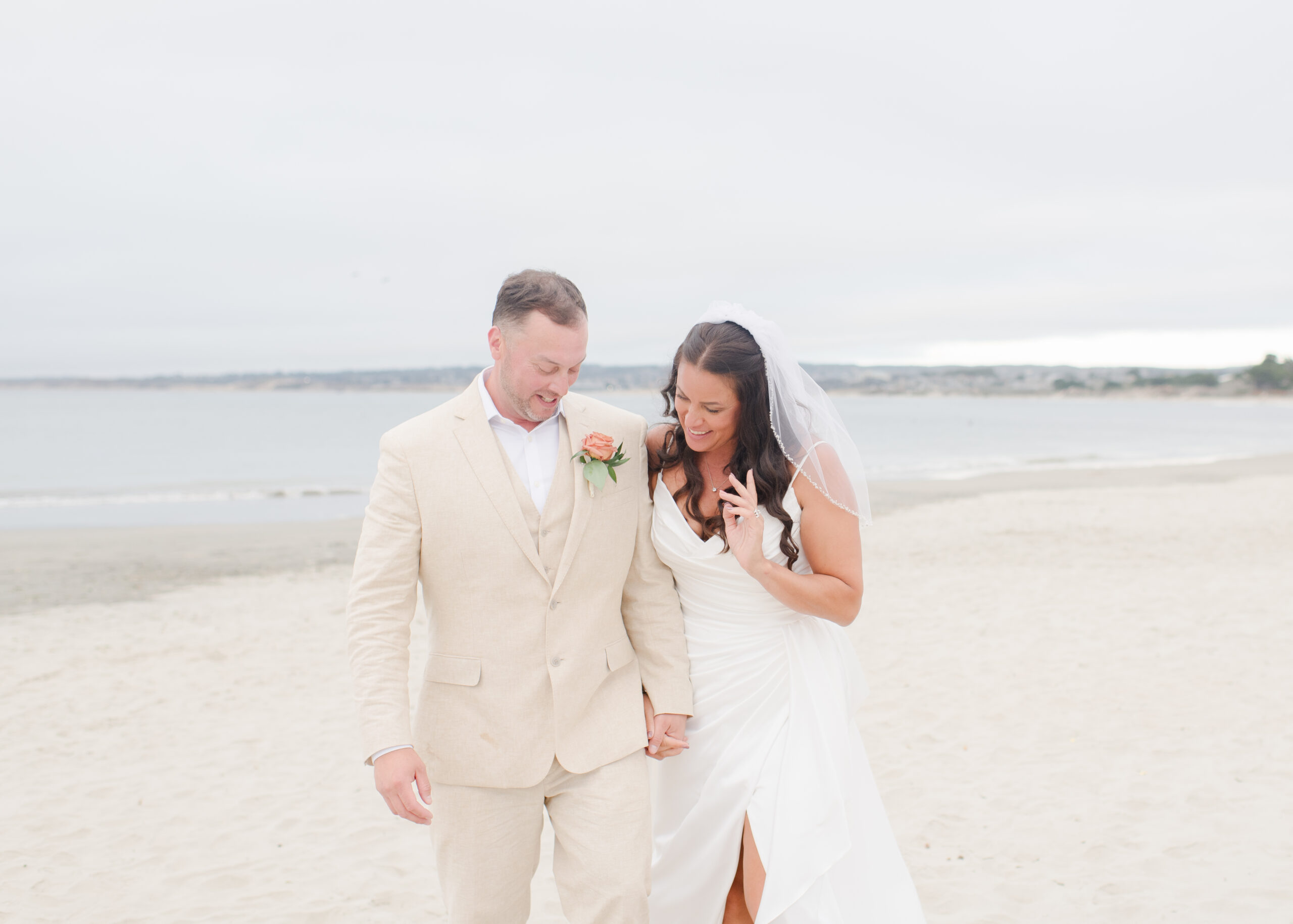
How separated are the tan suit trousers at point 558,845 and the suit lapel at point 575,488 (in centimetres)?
64

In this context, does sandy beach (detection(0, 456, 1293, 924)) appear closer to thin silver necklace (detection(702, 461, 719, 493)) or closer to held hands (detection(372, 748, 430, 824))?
held hands (detection(372, 748, 430, 824))

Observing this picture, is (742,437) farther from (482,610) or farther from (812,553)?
(482,610)

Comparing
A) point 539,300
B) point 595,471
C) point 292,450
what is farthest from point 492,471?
point 292,450

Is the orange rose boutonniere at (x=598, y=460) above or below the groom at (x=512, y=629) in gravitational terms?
above

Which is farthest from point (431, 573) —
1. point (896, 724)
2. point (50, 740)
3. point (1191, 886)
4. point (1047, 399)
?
point (1047, 399)

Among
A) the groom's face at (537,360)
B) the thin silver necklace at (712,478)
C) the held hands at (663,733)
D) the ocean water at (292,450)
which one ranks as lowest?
the ocean water at (292,450)

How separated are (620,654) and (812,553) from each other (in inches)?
27.6

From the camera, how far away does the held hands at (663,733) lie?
2.89m

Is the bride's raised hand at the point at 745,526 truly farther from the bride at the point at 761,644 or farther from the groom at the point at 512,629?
the groom at the point at 512,629

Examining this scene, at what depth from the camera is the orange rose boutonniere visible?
2689 mm

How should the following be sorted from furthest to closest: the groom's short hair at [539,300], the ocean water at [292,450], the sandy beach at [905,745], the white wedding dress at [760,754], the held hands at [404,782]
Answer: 1. the ocean water at [292,450]
2. the sandy beach at [905,745]
3. the white wedding dress at [760,754]
4. the groom's short hair at [539,300]
5. the held hands at [404,782]

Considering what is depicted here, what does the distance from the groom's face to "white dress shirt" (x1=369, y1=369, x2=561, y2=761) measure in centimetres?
11

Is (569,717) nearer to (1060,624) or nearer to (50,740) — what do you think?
(50,740)

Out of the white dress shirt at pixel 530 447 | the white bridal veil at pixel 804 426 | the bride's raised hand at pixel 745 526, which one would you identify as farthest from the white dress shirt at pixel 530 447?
the white bridal veil at pixel 804 426
